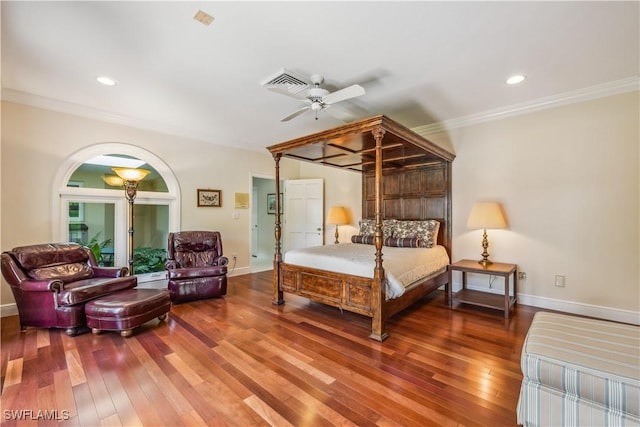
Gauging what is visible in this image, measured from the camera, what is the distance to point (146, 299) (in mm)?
2893

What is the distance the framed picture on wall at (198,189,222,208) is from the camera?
4.97 metres

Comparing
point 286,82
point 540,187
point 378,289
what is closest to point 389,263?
point 378,289

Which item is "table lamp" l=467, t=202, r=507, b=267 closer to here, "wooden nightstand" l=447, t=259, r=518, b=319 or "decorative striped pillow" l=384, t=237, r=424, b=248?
"wooden nightstand" l=447, t=259, r=518, b=319

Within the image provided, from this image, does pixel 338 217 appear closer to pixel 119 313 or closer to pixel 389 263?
pixel 389 263

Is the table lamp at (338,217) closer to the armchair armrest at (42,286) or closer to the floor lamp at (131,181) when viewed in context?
the floor lamp at (131,181)

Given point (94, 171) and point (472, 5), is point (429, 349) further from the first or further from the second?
point (94, 171)

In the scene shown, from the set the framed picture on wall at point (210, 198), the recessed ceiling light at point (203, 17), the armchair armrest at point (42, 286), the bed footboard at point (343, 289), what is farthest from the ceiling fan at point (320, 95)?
the armchair armrest at point (42, 286)

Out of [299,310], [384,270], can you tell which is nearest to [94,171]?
[299,310]

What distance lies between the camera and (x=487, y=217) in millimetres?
3557

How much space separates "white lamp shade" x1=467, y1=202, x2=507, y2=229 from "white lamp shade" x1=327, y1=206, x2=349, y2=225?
90.8 inches

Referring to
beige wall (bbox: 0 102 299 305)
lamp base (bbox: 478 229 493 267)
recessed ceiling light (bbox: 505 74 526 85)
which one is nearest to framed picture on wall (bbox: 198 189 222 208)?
beige wall (bbox: 0 102 299 305)

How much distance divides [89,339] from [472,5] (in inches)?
171

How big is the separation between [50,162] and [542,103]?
6398 millimetres

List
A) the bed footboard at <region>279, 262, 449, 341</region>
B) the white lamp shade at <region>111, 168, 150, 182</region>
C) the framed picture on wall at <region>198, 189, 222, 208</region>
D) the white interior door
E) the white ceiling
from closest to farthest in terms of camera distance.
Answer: the white ceiling → the bed footboard at <region>279, 262, 449, 341</region> → the white lamp shade at <region>111, 168, 150, 182</region> → the framed picture on wall at <region>198, 189, 222, 208</region> → the white interior door
